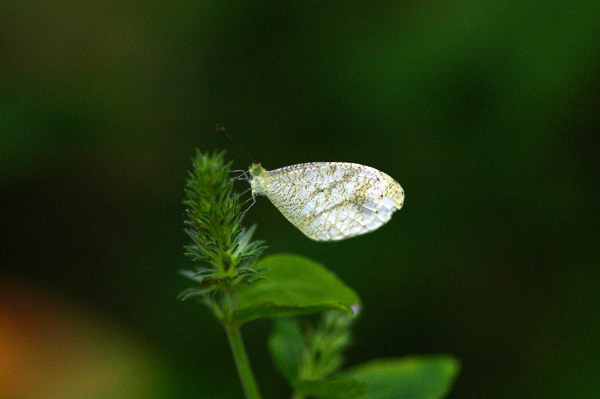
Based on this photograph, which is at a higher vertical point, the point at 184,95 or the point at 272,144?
the point at 184,95

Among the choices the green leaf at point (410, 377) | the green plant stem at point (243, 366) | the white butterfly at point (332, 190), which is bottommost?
the green leaf at point (410, 377)

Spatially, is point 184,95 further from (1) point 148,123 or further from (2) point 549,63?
(2) point 549,63

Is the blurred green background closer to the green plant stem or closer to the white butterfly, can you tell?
the white butterfly

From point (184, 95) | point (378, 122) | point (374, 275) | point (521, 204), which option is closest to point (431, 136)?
point (378, 122)

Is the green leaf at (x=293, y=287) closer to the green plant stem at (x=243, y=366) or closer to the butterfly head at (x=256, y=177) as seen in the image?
the green plant stem at (x=243, y=366)

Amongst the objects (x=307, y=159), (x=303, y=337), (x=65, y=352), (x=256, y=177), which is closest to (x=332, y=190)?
(x=256, y=177)

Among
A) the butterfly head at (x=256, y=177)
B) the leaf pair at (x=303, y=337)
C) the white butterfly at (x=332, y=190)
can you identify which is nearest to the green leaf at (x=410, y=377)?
the leaf pair at (x=303, y=337)
